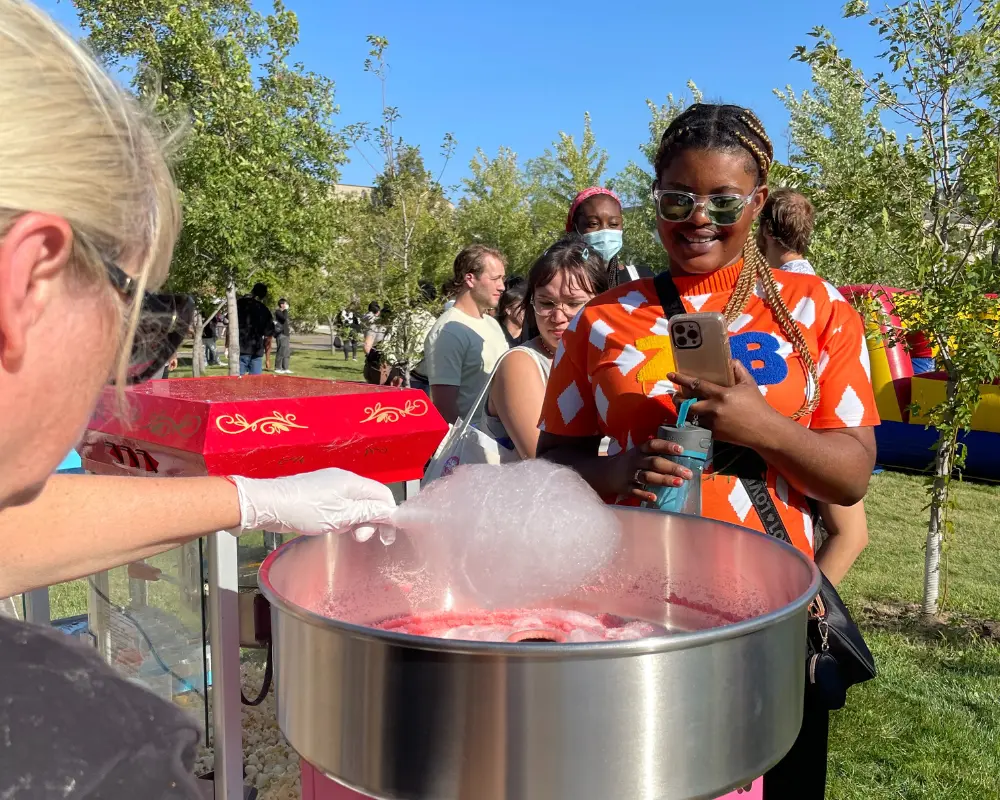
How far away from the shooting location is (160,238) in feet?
2.77

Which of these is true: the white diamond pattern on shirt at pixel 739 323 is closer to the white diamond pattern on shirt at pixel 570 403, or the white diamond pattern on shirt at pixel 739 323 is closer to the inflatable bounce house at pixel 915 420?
the white diamond pattern on shirt at pixel 570 403

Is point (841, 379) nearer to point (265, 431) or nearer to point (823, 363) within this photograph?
point (823, 363)

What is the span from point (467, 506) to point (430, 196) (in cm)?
1405

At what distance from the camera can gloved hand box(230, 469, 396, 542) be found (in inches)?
Answer: 54.8

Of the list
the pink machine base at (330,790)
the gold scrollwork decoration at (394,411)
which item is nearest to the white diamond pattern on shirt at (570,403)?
the gold scrollwork decoration at (394,411)

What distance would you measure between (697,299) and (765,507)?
44cm

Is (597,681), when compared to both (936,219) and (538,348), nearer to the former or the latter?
(538,348)

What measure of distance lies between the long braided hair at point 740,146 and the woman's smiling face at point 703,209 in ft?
0.06

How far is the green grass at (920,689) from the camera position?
9.23ft

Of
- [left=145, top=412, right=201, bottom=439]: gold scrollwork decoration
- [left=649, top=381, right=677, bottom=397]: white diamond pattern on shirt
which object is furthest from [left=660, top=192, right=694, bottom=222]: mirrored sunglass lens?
[left=145, top=412, right=201, bottom=439]: gold scrollwork decoration

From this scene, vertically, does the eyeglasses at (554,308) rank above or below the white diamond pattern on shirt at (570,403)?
above

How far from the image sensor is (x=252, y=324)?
42.8 ft

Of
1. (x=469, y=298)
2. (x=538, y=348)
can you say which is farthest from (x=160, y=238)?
(x=469, y=298)

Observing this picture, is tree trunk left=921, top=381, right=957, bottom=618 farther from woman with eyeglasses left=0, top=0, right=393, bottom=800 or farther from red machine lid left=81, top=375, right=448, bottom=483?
woman with eyeglasses left=0, top=0, right=393, bottom=800
